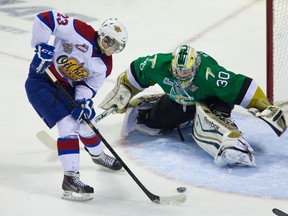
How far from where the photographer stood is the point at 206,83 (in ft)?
14.1

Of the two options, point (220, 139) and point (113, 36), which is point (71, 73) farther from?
point (220, 139)

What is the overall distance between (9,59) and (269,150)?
2.16m

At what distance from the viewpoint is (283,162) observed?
14.1 feet

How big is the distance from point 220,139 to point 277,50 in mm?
1586

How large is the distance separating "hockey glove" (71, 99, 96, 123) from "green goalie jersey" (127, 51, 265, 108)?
57cm

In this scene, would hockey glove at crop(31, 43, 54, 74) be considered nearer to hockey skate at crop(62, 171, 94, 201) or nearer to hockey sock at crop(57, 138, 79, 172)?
hockey sock at crop(57, 138, 79, 172)

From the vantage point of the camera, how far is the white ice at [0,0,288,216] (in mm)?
3824

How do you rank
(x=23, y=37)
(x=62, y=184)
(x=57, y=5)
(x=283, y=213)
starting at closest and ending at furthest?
(x=283, y=213) < (x=62, y=184) < (x=23, y=37) < (x=57, y=5)

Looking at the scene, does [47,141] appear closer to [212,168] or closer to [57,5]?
[212,168]

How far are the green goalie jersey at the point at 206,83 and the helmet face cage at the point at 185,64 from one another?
55mm

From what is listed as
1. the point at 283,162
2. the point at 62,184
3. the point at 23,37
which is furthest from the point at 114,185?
the point at 23,37

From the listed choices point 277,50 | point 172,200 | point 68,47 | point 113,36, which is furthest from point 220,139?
point 277,50

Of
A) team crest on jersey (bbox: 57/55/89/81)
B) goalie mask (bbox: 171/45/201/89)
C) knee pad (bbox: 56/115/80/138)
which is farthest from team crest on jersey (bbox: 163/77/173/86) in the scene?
knee pad (bbox: 56/115/80/138)

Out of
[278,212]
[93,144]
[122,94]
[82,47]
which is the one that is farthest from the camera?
[122,94]
